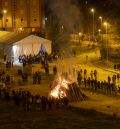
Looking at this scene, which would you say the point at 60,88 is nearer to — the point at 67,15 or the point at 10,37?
the point at 10,37

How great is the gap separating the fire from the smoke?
48399 mm

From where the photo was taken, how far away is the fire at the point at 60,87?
37.2 meters

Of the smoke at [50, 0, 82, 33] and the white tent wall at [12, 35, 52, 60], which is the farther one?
the smoke at [50, 0, 82, 33]

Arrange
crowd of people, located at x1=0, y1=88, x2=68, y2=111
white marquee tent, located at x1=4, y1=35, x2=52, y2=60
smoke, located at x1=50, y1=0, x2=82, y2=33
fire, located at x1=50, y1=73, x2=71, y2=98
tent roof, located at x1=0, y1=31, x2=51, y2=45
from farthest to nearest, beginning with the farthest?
smoke, located at x1=50, y1=0, x2=82, y2=33, tent roof, located at x1=0, y1=31, x2=51, y2=45, white marquee tent, located at x1=4, y1=35, x2=52, y2=60, fire, located at x1=50, y1=73, x2=71, y2=98, crowd of people, located at x1=0, y1=88, x2=68, y2=111

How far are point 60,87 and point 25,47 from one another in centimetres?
2649

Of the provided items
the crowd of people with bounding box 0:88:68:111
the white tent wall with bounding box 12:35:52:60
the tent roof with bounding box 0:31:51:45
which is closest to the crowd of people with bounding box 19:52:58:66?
the white tent wall with bounding box 12:35:52:60

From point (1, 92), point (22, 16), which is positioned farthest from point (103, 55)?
point (1, 92)

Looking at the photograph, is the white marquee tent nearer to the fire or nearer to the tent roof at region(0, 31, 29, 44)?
the tent roof at region(0, 31, 29, 44)

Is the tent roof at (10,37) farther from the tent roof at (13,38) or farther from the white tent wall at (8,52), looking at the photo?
the white tent wall at (8,52)

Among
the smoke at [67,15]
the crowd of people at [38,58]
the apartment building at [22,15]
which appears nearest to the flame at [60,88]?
the crowd of people at [38,58]

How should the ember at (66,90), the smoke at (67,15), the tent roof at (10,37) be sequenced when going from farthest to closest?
the smoke at (67,15), the tent roof at (10,37), the ember at (66,90)

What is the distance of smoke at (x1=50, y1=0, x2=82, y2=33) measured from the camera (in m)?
90.1

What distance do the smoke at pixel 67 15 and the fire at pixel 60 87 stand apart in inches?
1905

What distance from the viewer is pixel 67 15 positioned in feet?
290
